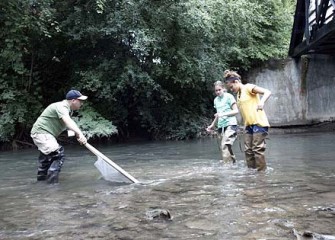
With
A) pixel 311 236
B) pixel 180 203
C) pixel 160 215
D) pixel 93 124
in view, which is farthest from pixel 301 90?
pixel 311 236

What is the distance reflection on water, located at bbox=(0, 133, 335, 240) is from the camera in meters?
4.21

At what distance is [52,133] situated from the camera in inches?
317

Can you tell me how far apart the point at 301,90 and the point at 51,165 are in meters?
15.7

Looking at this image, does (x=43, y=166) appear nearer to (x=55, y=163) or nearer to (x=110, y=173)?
(x=55, y=163)

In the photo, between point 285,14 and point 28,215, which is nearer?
point 28,215

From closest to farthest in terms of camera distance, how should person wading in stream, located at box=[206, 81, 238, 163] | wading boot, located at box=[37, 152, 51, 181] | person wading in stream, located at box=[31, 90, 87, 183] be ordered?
person wading in stream, located at box=[31, 90, 87, 183] < wading boot, located at box=[37, 152, 51, 181] < person wading in stream, located at box=[206, 81, 238, 163]

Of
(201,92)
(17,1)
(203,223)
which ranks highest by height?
(17,1)

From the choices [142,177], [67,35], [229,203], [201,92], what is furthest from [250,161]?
[201,92]

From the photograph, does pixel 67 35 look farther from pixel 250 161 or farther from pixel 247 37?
pixel 250 161

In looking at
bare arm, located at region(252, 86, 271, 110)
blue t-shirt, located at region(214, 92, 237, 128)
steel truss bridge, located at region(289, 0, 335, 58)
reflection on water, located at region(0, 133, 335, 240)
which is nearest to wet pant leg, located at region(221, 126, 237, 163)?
blue t-shirt, located at region(214, 92, 237, 128)

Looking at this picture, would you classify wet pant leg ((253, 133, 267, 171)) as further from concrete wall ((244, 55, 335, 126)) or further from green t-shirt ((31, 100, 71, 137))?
concrete wall ((244, 55, 335, 126))

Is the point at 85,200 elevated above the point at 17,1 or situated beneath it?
situated beneath

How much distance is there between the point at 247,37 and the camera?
67.2ft

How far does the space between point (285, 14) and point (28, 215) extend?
2048 cm
